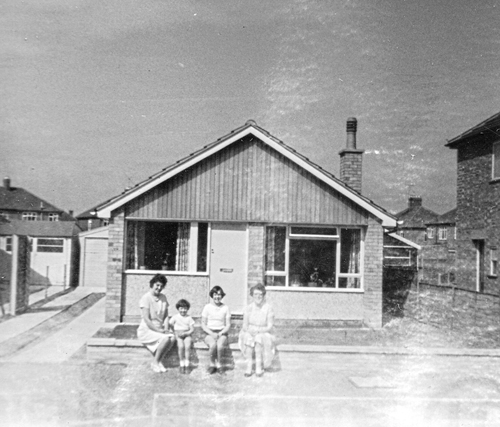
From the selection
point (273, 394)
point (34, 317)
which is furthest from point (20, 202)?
point (273, 394)

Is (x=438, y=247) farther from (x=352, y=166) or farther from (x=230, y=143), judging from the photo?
(x=230, y=143)

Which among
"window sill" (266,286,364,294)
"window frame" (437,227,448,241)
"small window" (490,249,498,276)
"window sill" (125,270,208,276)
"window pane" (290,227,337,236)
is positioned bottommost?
"window sill" (266,286,364,294)

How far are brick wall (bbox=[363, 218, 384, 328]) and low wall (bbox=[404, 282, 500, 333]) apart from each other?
1626mm

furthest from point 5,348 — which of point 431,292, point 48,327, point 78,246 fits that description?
point 78,246

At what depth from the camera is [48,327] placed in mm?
11797

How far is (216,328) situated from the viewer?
8570 millimetres

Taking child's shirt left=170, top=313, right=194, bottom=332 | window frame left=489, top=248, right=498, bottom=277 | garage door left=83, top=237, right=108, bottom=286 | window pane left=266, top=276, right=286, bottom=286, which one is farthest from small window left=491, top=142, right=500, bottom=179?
garage door left=83, top=237, right=108, bottom=286

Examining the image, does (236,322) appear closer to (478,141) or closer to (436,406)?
(436,406)

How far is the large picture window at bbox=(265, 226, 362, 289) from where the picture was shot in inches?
474

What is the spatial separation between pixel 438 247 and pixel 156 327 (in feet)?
111

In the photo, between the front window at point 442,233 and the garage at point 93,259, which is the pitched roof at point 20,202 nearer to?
the garage at point 93,259

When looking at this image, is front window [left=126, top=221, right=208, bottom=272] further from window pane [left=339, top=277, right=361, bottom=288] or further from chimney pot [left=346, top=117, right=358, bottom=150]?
chimney pot [left=346, top=117, right=358, bottom=150]

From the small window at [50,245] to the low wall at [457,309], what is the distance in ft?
50.5

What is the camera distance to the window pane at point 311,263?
476 inches
